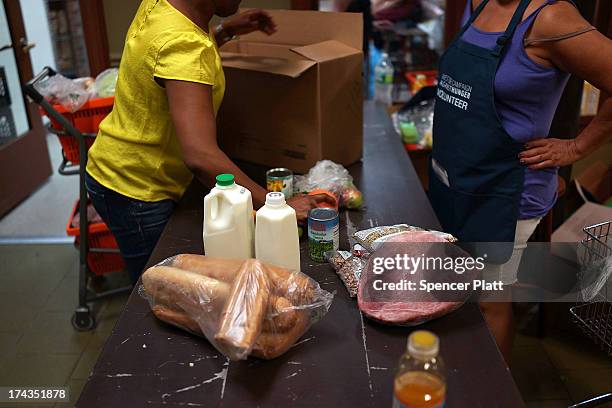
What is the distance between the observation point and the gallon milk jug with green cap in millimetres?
1290

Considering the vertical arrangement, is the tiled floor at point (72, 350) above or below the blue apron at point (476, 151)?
below

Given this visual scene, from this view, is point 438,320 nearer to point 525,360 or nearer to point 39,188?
point 525,360

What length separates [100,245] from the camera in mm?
2719

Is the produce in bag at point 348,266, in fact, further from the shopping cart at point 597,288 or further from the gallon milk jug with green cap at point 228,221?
the shopping cart at point 597,288

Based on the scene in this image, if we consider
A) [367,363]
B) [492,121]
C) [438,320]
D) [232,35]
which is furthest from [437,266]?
[232,35]

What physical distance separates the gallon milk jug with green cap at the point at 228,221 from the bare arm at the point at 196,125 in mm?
172

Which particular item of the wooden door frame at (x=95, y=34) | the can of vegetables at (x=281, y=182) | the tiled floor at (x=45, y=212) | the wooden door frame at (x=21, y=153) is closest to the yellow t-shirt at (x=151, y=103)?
the can of vegetables at (x=281, y=182)

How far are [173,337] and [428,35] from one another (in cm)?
317

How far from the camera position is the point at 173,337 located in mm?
1194

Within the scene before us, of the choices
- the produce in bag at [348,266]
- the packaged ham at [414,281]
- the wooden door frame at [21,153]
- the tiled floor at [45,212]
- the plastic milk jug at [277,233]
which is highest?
the plastic milk jug at [277,233]

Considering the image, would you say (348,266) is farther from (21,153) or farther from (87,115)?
(21,153)

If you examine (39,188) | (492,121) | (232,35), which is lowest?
(39,188)

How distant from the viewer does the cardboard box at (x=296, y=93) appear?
74.0 inches

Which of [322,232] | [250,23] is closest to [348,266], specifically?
[322,232]
